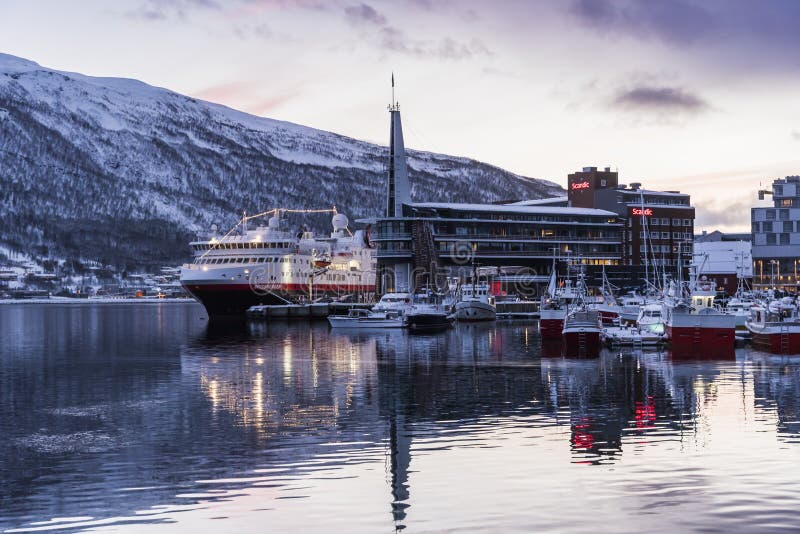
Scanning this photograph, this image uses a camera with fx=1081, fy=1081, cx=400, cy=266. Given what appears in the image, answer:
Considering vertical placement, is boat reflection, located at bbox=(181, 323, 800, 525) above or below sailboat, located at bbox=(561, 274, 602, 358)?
below

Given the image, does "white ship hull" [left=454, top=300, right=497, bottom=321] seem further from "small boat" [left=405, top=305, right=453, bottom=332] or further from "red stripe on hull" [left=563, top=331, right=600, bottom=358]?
"red stripe on hull" [left=563, top=331, right=600, bottom=358]

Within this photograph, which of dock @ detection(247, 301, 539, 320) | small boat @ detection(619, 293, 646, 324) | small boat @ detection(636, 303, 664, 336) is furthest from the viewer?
dock @ detection(247, 301, 539, 320)

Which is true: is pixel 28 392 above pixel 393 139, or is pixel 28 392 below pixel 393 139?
below

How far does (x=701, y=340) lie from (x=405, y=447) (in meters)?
47.8

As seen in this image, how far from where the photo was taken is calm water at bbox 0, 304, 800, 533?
27.1 m

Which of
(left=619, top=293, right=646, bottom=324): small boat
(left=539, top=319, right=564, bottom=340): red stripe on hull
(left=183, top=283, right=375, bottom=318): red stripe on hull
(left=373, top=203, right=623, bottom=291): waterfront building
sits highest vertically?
(left=373, top=203, right=623, bottom=291): waterfront building

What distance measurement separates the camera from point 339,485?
30375mm

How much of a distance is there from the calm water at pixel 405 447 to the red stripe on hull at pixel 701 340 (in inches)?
345

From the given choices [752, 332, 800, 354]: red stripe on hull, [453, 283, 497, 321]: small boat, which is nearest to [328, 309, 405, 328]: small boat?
[453, 283, 497, 321]: small boat

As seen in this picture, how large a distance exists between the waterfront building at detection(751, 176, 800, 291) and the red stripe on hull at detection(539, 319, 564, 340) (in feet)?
327

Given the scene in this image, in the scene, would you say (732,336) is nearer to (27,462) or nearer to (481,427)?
(481,427)

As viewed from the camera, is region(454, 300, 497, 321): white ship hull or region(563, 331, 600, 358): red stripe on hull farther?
region(454, 300, 497, 321): white ship hull

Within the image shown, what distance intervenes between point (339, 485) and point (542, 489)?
566cm

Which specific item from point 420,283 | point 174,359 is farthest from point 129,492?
point 420,283
